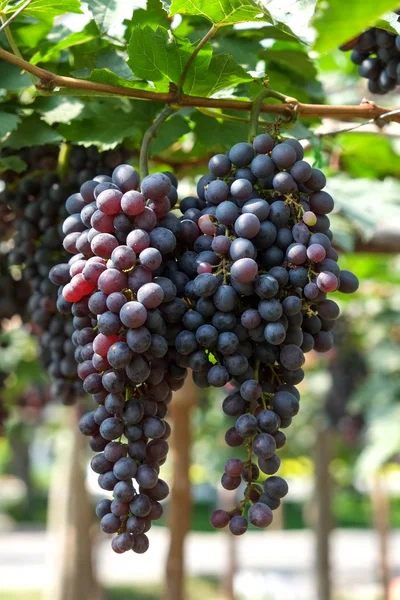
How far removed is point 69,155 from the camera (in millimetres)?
1554

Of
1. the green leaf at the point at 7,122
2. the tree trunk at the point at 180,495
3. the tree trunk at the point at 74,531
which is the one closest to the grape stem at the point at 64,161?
the green leaf at the point at 7,122

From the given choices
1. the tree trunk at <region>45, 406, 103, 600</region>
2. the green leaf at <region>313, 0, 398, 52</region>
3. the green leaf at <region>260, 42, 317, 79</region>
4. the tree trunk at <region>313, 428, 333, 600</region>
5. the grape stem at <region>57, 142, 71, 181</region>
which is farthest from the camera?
the tree trunk at <region>313, 428, 333, 600</region>

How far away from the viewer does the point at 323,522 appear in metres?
5.91

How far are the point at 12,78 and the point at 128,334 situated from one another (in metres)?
0.73

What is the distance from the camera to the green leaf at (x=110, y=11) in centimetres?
134

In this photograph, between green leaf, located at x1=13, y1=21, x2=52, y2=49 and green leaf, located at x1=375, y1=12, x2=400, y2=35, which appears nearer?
green leaf, located at x1=375, y1=12, x2=400, y2=35

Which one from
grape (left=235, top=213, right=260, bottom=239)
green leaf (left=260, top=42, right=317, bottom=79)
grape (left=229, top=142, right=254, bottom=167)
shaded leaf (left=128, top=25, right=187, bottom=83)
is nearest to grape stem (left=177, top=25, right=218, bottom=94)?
shaded leaf (left=128, top=25, right=187, bottom=83)

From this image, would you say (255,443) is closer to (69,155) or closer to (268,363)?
(268,363)

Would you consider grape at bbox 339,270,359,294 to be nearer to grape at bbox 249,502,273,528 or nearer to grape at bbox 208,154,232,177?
grape at bbox 208,154,232,177

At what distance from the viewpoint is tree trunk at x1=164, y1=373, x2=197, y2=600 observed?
3127 mm

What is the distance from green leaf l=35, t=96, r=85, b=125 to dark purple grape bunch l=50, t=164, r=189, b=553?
1.39 ft

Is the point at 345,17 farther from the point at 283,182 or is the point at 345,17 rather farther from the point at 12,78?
the point at 12,78

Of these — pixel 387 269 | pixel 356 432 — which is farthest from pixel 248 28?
pixel 356 432

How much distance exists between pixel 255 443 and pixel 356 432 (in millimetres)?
4671
